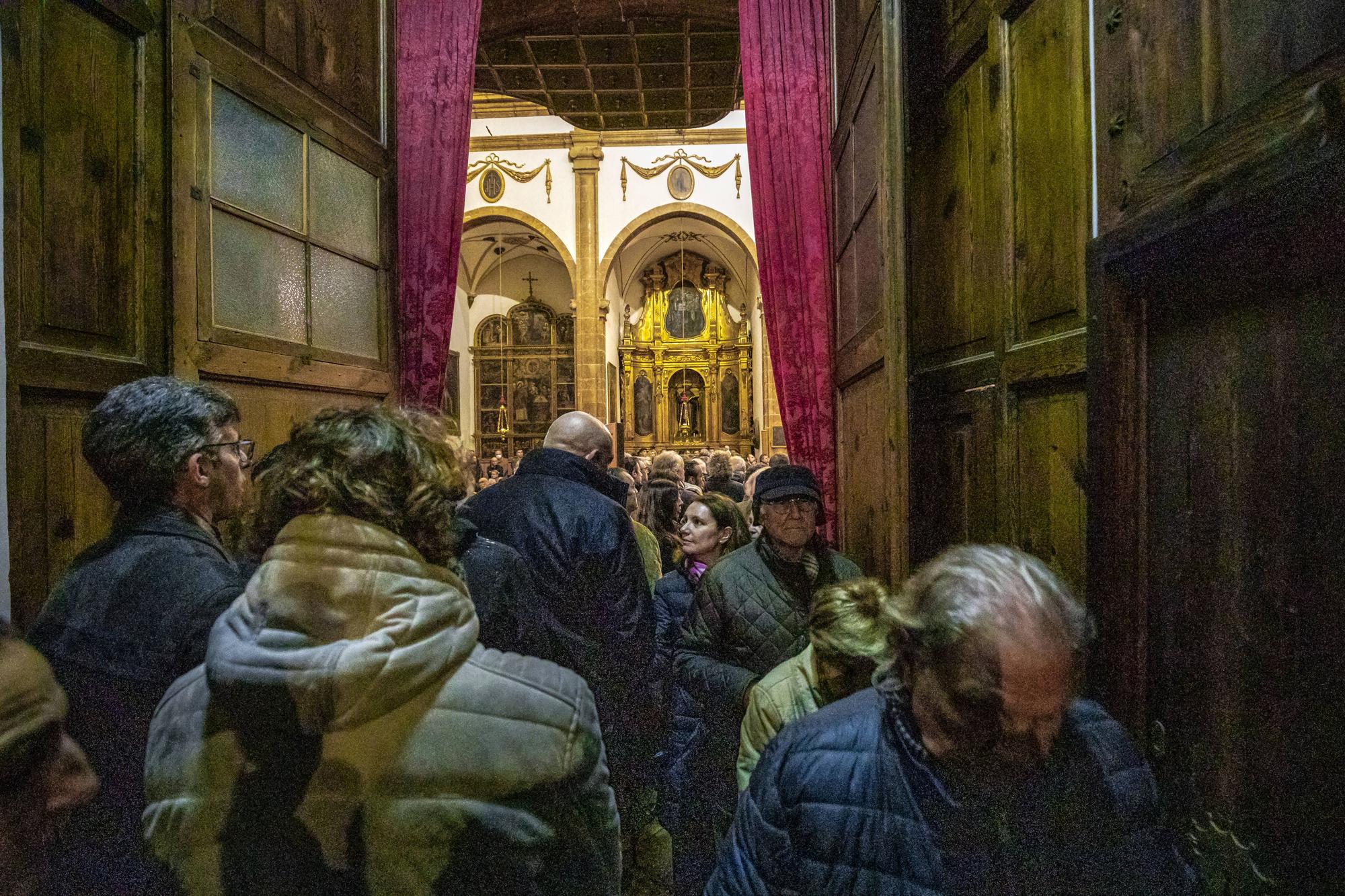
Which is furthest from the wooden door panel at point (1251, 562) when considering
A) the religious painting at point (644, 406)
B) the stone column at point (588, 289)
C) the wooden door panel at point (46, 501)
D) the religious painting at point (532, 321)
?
the religious painting at point (532, 321)

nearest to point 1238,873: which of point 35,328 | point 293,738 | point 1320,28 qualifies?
point 1320,28

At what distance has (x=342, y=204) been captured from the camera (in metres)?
3.18

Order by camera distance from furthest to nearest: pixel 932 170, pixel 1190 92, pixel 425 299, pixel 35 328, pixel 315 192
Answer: pixel 425 299
pixel 315 192
pixel 932 170
pixel 35 328
pixel 1190 92

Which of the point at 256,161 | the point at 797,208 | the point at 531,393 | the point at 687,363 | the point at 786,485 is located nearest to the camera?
the point at 786,485

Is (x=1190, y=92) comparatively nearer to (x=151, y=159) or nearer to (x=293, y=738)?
(x=293, y=738)

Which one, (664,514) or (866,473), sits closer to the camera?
(866,473)

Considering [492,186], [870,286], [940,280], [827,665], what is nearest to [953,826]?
[827,665]

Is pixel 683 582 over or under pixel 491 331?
under

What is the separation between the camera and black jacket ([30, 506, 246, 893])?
129 centimetres

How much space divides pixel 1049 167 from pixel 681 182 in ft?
46.6

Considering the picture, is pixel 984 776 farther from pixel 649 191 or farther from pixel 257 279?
pixel 649 191

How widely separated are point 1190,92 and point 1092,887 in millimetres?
1173

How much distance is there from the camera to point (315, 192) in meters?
2.98

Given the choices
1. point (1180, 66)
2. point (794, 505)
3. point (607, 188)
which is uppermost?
point (607, 188)
